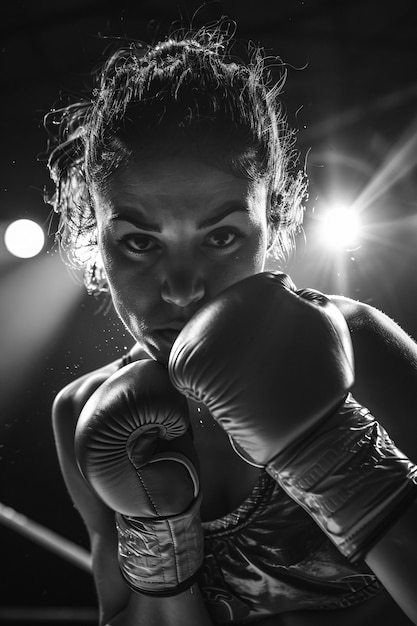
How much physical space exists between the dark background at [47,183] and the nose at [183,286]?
50.1 inches

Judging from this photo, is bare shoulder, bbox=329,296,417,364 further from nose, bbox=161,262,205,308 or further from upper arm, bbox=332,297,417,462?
nose, bbox=161,262,205,308

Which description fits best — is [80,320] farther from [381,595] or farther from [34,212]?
[381,595]

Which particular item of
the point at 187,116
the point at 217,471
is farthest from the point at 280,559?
the point at 187,116

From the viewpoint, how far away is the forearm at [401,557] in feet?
2.27

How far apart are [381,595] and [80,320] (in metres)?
2.46

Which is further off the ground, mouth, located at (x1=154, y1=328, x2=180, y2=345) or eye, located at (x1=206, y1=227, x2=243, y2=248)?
eye, located at (x1=206, y1=227, x2=243, y2=248)

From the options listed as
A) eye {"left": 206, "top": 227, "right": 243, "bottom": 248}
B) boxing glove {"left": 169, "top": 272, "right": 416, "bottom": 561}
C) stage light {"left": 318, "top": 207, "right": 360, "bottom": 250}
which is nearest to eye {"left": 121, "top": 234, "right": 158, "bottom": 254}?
eye {"left": 206, "top": 227, "right": 243, "bottom": 248}

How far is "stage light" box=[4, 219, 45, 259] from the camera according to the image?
311cm

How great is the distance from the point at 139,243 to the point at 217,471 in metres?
0.72

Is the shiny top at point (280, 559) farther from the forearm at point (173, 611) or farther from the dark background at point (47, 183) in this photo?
the dark background at point (47, 183)

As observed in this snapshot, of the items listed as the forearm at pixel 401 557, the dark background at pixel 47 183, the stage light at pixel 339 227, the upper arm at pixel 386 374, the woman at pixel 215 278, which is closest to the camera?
the forearm at pixel 401 557

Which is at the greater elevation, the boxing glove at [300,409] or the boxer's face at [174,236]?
the boxer's face at [174,236]

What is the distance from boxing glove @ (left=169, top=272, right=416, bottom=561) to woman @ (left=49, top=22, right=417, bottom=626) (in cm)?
27

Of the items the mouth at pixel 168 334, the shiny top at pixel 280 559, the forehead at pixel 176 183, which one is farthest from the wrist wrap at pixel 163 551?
the forehead at pixel 176 183
